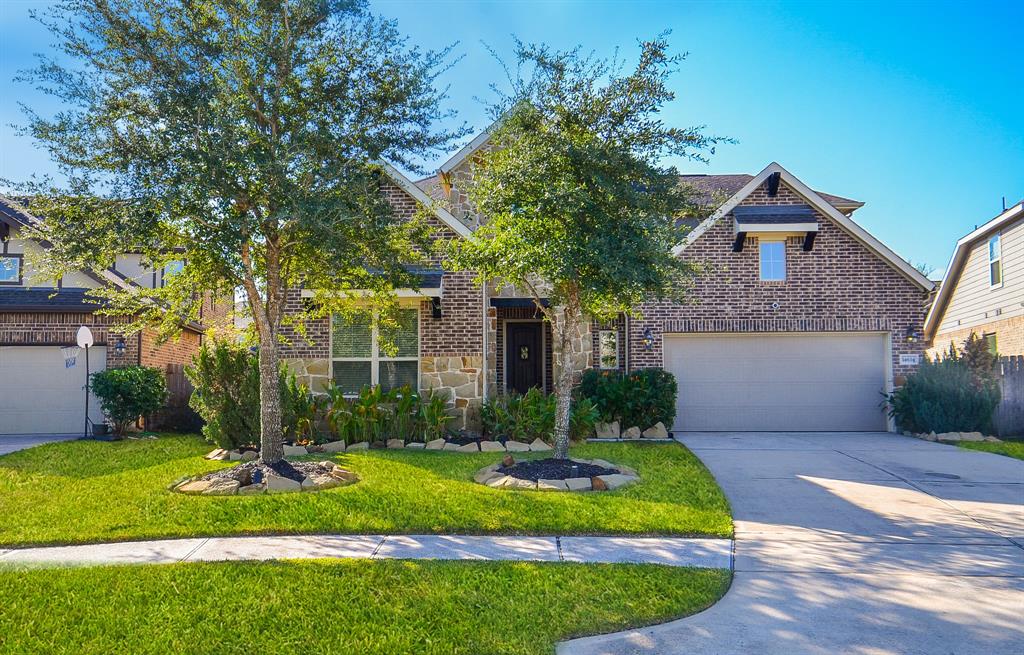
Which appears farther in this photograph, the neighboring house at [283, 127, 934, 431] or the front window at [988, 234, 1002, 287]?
the front window at [988, 234, 1002, 287]

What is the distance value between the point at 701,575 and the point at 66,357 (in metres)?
14.3

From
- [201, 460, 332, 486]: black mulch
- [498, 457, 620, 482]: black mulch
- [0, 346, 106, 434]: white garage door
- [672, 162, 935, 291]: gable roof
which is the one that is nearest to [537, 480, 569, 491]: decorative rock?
[498, 457, 620, 482]: black mulch

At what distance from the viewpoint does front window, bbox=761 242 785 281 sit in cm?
1484

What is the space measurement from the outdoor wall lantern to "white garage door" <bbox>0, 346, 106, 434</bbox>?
459 inches

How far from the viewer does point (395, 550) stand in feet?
20.0

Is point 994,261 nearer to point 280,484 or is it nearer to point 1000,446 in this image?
point 1000,446

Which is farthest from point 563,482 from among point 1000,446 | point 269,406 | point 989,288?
point 989,288

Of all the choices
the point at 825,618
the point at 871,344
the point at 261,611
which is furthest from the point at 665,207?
the point at 871,344

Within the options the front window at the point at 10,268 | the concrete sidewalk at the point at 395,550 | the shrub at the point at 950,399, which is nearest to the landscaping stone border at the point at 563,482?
the concrete sidewalk at the point at 395,550

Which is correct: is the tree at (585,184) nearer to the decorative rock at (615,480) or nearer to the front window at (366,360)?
the decorative rock at (615,480)

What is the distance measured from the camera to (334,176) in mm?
8758

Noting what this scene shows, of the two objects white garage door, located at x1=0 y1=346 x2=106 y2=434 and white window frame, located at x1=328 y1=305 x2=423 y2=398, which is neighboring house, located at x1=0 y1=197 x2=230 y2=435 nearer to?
white garage door, located at x1=0 y1=346 x2=106 y2=434

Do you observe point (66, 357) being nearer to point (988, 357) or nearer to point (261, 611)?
point (261, 611)

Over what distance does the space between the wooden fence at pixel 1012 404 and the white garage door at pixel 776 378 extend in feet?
7.92
